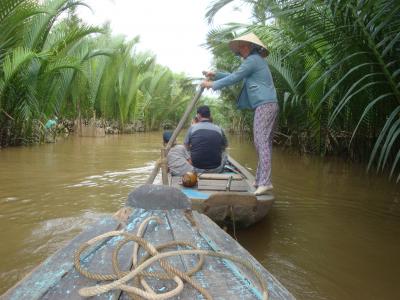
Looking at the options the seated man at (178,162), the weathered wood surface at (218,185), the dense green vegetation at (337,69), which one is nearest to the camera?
the dense green vegetation at (337,69)

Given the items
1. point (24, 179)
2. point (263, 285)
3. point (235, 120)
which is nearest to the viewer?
point (263, 285)

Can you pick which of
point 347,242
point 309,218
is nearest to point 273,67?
point 309,218

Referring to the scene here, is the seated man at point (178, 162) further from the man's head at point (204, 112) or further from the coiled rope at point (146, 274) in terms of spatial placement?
the coiled rope at point (146, 274)

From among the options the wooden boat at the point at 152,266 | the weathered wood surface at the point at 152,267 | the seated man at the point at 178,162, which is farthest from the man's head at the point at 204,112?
the weathered wood surface at the point at 152,267

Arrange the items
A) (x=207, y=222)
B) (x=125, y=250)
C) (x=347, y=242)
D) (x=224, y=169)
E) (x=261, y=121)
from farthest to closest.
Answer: (x=224, y=169), (x=261, y=121), (x=347, y=242), (x=207, y=222), (x=125, y=250)

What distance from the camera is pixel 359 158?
8555 mm

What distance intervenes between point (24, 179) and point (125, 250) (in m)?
4.82

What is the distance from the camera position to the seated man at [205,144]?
442 centimetres

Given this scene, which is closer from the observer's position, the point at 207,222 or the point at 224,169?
the point at 207,222

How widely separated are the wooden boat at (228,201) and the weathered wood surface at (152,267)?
125cm

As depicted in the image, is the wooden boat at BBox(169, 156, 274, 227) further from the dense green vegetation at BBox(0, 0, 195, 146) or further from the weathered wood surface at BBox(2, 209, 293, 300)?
the dense green vegetation at BBox(0, 0, 195, 146)

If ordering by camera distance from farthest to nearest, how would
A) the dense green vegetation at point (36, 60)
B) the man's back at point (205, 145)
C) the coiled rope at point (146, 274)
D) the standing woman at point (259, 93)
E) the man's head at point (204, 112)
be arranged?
1. the dense green vegetation at point (36, 60)
2. the man's head at point (204, 112)
3. the man's back at point (205, 145)
4. the standing woman at point (259, 93)
5. the coiled rope at point (146, 274)

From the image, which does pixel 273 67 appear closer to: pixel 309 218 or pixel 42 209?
pixel 309 218

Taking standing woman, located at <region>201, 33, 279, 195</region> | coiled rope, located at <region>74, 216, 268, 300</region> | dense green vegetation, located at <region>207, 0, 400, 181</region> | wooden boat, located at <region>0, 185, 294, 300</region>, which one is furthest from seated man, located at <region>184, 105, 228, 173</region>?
coiled rope, located at <region>74, 216, 268, 300</region>
